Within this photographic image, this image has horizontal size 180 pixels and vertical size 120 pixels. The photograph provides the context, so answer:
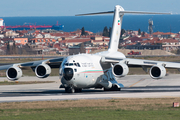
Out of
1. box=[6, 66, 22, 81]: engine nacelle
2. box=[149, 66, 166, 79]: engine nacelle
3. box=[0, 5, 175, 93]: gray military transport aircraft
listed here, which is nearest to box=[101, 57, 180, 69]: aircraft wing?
box=[0, 5, 175, 93]: gray military transport aircraft

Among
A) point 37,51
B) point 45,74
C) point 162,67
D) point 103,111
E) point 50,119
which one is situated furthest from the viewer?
point 37,51

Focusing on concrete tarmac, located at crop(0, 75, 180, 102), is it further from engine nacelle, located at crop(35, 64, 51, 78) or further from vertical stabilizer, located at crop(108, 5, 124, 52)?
vertical stabilizer, located at crop(108, 5, 124, 52)

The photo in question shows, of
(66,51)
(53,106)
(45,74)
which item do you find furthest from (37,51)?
(53,106)

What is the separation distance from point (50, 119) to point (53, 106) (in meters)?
4.54

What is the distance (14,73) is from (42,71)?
2.24 m

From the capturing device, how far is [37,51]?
11338 centimetres

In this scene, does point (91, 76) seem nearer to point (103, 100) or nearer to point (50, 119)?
point (103, 100)

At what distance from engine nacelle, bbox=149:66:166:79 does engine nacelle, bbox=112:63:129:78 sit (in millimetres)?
1953

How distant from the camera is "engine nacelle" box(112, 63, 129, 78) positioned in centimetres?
2636

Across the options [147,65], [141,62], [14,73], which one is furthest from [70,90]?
[147,65]

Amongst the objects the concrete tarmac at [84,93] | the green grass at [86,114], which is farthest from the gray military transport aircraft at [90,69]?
the green grass at [86,114]

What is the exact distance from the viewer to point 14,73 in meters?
28.2

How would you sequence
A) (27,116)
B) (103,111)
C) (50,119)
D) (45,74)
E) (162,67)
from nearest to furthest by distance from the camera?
(50,119) < (27,116) < (103,111) < (162,67) < (45,74)

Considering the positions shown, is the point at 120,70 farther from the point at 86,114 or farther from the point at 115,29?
the point at 86,114
